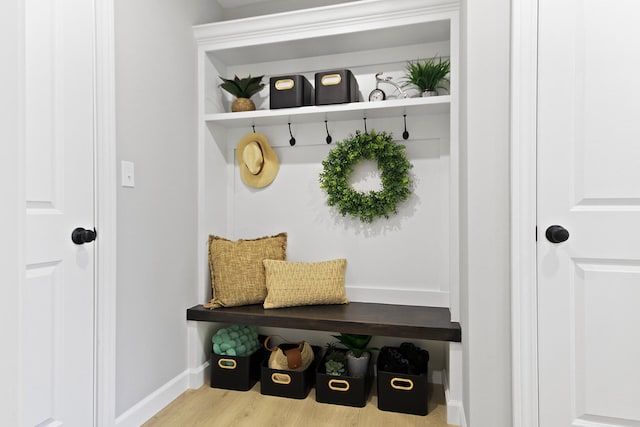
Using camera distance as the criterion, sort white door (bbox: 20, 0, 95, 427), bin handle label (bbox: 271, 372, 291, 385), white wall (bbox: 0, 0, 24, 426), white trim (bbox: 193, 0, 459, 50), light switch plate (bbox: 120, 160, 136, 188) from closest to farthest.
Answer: white wall (bbox: 0, 0, 24, 426)
white door (bbox: 20, 0, 95, 427)
light switch plate (bbox: 120, 160, 136, 188)
white trim (bbox: 193, 0, 459, 50)
bin handle label (bbox: 271, 372, 291, 385)

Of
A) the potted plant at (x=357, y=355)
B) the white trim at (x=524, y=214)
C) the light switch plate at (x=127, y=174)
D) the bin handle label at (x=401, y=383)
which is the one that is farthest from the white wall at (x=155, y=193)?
the white trim at (x=524, y=214)

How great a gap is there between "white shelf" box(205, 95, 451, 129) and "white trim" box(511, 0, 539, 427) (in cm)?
46

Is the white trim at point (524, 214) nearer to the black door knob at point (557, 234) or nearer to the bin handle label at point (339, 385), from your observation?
the black door knob at point (557, 234)

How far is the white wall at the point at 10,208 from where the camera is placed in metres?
0.29

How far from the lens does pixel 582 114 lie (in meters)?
1.37

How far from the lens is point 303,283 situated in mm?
2090

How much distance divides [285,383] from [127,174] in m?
1.33

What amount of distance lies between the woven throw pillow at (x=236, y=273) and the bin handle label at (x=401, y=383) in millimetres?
856

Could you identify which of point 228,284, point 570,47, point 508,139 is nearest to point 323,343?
point 228,284

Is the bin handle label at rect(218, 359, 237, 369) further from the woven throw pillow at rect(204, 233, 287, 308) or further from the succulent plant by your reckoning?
the succulent plant

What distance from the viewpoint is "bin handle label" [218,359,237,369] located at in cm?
205

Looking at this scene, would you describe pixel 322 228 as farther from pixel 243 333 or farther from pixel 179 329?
pixel 179 329

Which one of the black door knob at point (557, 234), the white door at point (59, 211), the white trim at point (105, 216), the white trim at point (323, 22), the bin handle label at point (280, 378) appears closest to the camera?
the white door at point (59, 211)

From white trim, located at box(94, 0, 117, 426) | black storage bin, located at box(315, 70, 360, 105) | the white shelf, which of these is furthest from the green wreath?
white trim, located at box(94, 0, 117, 426)
